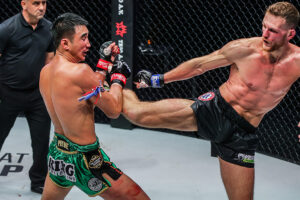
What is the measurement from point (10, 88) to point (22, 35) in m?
0.40

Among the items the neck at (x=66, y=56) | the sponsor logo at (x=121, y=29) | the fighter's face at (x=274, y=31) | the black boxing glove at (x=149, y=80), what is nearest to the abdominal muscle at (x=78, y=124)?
the neck at (x=66, y=56)

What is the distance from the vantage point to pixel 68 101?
7.04 feet

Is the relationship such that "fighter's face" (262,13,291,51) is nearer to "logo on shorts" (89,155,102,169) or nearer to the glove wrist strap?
the glove wrist strap

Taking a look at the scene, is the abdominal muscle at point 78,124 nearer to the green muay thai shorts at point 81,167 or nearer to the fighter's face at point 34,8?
the green muay thai shorts at point 81,167

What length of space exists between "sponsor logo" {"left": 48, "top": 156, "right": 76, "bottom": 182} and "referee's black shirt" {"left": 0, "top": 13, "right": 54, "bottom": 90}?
112 centimetres

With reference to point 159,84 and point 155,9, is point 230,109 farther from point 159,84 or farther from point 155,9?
point 155,9

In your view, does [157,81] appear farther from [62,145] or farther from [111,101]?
[62,145]

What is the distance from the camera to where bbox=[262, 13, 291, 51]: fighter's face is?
2.24 meters

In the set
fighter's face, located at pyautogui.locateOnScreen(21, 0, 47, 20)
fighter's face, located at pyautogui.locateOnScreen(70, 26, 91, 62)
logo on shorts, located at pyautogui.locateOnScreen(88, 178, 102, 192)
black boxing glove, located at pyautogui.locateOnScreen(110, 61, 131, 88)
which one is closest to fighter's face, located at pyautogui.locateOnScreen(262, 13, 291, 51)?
black boxing glove, located at pyautogui.locateOnScreen(110, 61, 131, 88)

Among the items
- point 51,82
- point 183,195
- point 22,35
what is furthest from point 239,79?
point 22,35

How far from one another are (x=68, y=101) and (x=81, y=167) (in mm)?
338

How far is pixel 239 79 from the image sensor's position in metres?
2.48

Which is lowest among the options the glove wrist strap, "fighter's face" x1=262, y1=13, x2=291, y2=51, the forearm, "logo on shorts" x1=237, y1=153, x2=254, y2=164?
"logo on shorts" x1=237, y1=153, x2=254, y2=164

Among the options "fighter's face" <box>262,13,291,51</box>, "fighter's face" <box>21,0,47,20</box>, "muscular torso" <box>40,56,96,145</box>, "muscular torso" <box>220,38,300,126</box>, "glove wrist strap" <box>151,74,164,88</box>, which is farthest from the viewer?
"fighter's face" <box>21,0,47,20</box>
